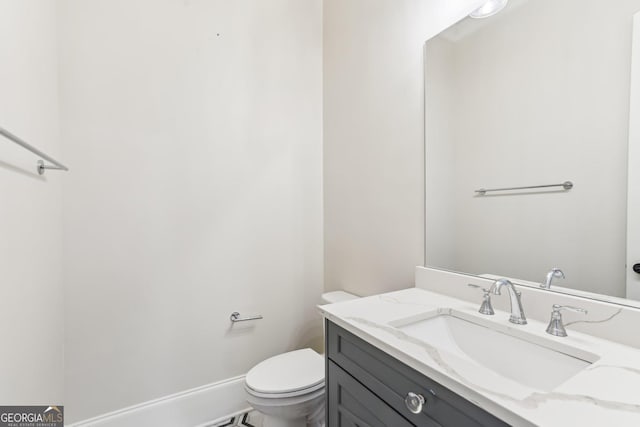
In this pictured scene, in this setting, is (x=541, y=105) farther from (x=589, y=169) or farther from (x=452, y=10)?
(x=452, y=10)

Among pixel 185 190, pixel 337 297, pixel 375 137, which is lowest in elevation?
pixel 337 297

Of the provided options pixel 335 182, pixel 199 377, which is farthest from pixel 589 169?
pixel 199 377

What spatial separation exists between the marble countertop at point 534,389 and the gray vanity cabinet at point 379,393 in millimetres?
34

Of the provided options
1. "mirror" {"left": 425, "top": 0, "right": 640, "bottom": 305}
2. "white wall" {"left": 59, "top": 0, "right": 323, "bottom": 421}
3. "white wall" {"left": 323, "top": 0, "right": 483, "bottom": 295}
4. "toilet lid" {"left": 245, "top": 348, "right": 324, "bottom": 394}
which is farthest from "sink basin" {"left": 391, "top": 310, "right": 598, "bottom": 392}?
"white wall" {"left": 59, "top": 0, "right": 323, "bottom": 421}

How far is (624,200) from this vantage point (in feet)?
2.50

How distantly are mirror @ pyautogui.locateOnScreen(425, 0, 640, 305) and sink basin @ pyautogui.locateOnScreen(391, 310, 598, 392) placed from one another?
0.71 feet

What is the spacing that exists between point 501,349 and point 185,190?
1575 millimetres

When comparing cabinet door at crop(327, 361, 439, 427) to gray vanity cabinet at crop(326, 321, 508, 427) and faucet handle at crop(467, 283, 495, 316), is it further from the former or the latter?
faucet handle at crop(467, 283, 495, 316)

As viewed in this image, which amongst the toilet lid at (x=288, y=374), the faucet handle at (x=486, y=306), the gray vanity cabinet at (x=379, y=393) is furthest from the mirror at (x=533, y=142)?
the toilet lid at (x=288, y=374)

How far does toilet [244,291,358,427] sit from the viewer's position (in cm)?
119

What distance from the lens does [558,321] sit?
78 cm

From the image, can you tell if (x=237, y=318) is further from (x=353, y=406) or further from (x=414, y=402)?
(x=414, y=402)

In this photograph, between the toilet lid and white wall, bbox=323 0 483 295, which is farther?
white wall, bbox=323 0 483 295

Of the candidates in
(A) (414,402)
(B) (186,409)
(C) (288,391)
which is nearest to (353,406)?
(A) (414,402)
